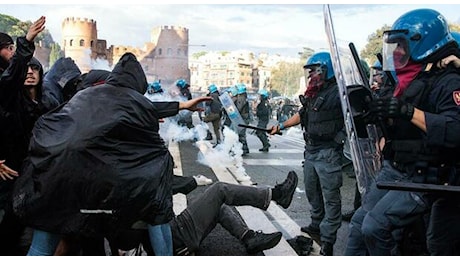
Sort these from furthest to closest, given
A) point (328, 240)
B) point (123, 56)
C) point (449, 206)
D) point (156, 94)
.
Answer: point (156, 94)
point (328, 240)
point (123, 56)
point (449, 206)

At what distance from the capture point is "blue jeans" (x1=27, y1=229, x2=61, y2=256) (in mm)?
2662

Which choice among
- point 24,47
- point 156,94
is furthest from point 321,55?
point 156,94

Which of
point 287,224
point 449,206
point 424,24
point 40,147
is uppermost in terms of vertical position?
point 424,24

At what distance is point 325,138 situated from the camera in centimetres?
407

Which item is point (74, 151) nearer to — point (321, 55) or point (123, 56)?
point (123, 56)

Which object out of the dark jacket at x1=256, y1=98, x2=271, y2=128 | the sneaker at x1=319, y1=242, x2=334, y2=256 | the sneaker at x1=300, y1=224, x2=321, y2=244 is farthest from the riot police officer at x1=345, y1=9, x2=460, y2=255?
the dark jacket at x1=256, y1=98, x2=271, y2=128

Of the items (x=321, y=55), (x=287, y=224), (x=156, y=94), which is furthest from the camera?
(x=156, y=94)

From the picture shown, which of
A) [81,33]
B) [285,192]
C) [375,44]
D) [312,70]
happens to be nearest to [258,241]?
[285,192]

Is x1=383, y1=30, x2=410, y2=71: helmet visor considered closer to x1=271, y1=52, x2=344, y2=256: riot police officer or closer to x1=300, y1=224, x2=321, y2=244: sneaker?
x1=271, y1=52, x2=344, y2=256: riot police officer

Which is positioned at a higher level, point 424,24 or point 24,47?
point 424,24

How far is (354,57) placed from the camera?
11.1 ft

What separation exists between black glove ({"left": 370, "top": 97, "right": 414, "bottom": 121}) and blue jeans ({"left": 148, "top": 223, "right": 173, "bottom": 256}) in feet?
4.87

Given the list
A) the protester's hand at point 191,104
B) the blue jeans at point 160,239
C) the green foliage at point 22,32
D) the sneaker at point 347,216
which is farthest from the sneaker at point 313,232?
the green foliage at point 22,32

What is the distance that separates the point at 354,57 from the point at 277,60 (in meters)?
91.4
